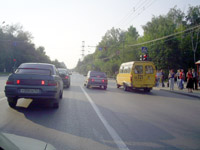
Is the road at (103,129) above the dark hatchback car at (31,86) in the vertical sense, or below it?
below

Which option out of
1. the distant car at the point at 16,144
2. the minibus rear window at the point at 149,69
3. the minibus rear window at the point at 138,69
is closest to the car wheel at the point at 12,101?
the distant car at the point at 16,144

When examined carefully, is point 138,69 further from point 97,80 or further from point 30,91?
point 30,91

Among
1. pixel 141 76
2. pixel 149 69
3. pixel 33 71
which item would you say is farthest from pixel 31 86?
pixel 149 69

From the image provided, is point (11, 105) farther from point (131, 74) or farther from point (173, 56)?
point (173, 56)

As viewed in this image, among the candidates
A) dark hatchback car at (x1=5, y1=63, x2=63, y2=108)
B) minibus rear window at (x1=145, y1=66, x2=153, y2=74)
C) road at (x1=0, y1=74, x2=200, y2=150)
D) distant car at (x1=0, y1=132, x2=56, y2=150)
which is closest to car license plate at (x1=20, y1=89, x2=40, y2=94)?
dark hatchback car at (x1=5, y1=63, x2=63, y2=108)

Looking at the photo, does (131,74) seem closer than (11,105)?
No

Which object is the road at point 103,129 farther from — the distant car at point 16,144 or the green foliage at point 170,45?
the green foliage at point 170,45

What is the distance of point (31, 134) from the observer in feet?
15.8

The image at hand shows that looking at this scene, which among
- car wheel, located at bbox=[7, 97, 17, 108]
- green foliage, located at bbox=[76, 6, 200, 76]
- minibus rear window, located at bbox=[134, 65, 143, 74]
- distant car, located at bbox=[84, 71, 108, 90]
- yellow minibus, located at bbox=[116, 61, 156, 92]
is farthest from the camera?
green foliage, located at bbox=[76, 6, 200, 76]

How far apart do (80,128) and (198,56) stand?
50.3m

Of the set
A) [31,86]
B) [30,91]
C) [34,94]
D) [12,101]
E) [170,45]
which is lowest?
[12,101]

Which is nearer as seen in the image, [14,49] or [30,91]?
[30,91]

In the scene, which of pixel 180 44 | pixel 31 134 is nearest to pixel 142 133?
pixel 31 134

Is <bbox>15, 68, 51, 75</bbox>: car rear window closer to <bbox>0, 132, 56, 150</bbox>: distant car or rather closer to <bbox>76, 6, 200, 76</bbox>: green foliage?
<bbox>0, 132, 56, 150</bbox>: distant car
